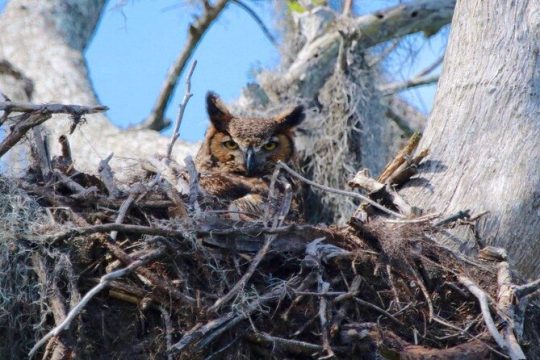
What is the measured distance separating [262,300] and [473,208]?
3.09 feet

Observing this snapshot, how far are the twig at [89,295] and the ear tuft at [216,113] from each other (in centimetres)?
163

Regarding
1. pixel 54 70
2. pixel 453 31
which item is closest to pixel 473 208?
pixel 453 31

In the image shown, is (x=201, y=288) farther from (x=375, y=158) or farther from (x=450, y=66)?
(x=375, y=158)

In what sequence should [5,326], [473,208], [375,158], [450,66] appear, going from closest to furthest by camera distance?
[5,326] < [473,208] < [450,66] < [375,158]

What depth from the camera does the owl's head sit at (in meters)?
4.43

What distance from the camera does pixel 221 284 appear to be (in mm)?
3053

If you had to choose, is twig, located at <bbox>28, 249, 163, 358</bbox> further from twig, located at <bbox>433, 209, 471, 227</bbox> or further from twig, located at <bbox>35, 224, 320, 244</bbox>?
twig, located at <bbox>433, 209, 471, 227</bbox>

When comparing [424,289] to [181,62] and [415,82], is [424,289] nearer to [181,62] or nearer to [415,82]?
[181,62]

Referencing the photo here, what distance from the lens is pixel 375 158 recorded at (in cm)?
638

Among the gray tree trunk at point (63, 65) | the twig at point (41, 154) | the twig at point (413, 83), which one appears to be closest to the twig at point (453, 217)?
the twig at point (41, 154)

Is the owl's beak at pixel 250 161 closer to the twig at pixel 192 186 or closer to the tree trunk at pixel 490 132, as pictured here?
the tree trunk at pixel 490 132

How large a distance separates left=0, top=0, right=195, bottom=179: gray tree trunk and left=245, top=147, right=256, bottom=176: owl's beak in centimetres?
86

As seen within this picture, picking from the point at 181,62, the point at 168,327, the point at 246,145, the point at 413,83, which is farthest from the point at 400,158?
the point at 413,83

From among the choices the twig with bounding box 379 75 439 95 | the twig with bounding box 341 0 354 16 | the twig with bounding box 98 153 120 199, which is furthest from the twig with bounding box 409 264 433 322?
the twig with bounding box 379 75 439 95
